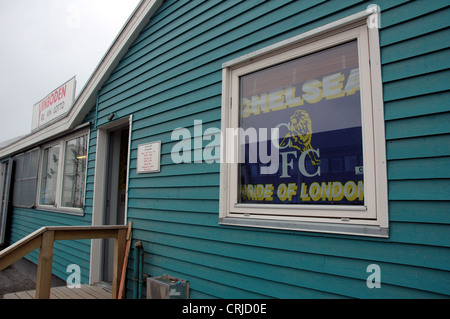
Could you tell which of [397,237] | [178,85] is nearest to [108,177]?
[178,85]

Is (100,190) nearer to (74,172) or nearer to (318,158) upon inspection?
(74,172)

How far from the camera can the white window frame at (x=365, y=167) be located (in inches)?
73.5

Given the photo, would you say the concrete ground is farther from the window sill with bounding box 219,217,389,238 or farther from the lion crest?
the lion crest

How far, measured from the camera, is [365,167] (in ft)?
6.36

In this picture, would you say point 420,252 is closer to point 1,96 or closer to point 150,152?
point 150,152

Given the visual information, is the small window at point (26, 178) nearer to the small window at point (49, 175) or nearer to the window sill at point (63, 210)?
the small window at point (49, 175)

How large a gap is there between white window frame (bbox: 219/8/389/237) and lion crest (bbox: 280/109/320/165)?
15.6 inches

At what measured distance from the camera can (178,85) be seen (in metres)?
3.51

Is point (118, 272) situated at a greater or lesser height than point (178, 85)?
lesser

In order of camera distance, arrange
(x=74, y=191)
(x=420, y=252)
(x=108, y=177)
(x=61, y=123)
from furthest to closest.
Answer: (x=61, y=123) < (x=74, y=191) < (x=108, y=177) < (x=420, y=252)

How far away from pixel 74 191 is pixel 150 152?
2.50 metres

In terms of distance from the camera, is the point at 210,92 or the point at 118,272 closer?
the point at 210,92

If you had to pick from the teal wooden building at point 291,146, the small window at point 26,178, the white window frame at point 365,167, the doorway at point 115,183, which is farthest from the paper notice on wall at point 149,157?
the small window at point 26,178

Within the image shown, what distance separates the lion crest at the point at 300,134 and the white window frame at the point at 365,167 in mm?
397
